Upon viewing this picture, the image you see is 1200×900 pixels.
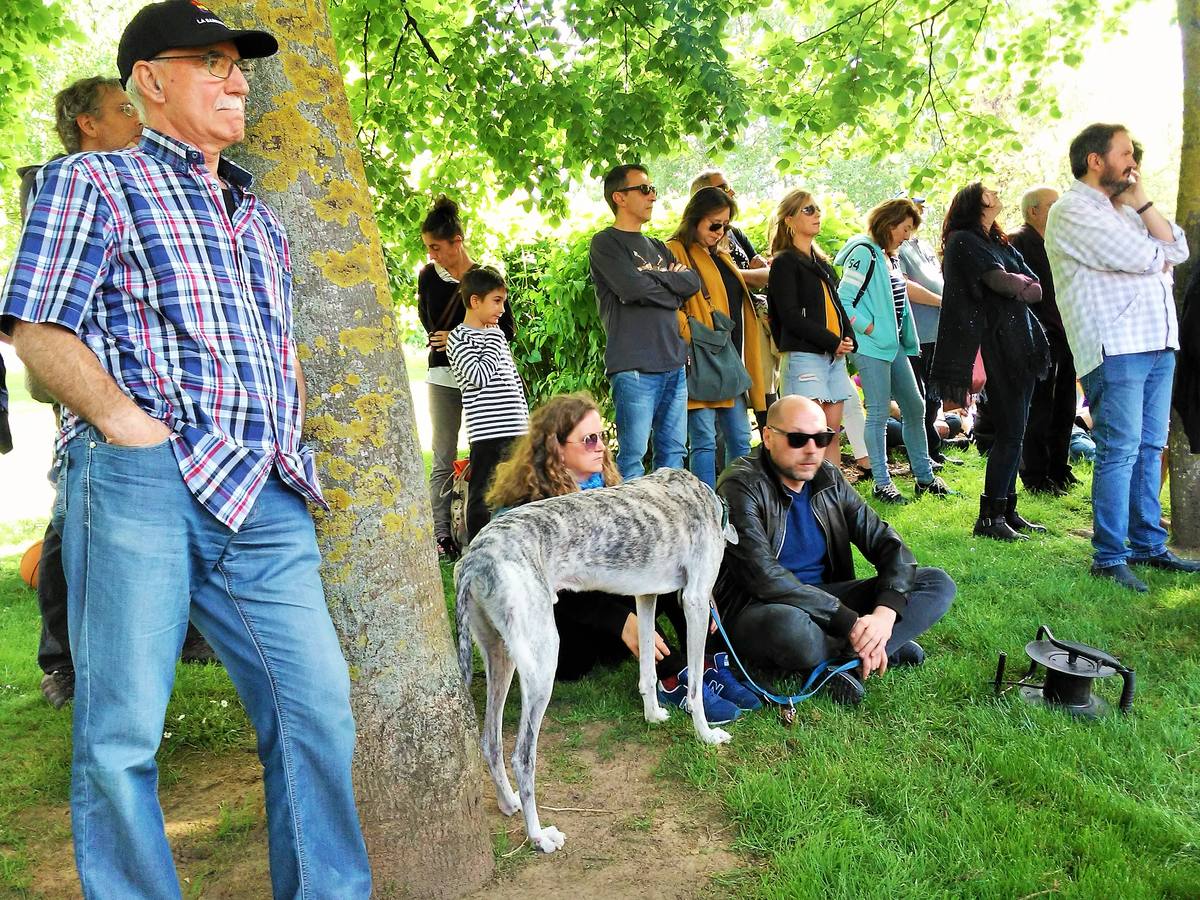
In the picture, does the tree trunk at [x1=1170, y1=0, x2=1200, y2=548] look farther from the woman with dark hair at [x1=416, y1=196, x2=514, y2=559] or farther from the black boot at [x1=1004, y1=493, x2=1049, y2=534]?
the woman with dark hair at [x1=416, y1=196, x2=514, y2=559]

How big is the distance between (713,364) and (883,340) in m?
1.65

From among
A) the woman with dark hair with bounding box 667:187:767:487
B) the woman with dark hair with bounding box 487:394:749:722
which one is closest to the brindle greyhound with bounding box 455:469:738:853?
the woman with dark hair with bounding box 487:394:749:722

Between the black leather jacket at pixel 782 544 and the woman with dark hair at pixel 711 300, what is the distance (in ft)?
6.07

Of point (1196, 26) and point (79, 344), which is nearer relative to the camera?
point (79, 344)

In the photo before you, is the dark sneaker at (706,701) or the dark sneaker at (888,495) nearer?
the dark sneaker at (706,701)

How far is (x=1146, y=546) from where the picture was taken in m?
5.85

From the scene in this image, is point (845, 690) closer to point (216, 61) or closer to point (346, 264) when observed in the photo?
point (346, 264)

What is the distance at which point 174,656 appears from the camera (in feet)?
7.55

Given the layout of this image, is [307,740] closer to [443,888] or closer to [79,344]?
[443,888]

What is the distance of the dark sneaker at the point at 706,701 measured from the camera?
161 inches

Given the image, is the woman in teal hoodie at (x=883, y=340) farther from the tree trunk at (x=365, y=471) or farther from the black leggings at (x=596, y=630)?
the tree trunk at (x=365, y=471)

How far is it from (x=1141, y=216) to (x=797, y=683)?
3524 millimetres

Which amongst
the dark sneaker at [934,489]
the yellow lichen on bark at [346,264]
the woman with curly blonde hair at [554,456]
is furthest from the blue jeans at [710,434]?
the yellow lichen on bark at [346,264]

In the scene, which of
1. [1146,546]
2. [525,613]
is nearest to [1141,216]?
[1146,546]
